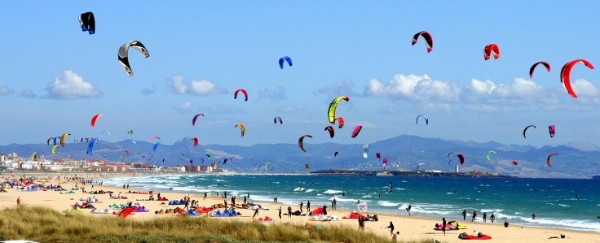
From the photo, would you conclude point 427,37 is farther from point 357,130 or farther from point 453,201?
point 453,201

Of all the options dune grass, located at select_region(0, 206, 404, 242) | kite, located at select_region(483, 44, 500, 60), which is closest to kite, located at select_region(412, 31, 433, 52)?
kite, located at select_region(483, 44, 500, 60)

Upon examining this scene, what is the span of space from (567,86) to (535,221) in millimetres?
27783

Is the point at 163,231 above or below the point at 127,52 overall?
below

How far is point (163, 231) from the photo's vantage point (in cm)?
1859

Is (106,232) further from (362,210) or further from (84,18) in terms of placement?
(362,210)

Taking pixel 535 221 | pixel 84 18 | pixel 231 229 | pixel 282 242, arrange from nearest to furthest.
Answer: pixel 282 242
pixel 231 229
pixel 84 18
pixel 535 221

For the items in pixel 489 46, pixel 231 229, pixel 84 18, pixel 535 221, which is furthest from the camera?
pixel 535 221

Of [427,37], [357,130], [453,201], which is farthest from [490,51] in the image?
[453,201]

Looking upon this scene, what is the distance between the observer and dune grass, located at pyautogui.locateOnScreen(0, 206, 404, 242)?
690 inches

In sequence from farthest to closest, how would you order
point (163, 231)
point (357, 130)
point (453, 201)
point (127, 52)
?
point (453, 201)
point (357, 130)
point (127, 52)
point (163, 231)

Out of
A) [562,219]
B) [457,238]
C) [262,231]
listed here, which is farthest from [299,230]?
[562,219]

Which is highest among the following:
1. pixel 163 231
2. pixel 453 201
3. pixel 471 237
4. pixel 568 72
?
pixel 568 72

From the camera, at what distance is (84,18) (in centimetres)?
2083

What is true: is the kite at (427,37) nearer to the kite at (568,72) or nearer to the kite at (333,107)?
the kite at (333,107)
